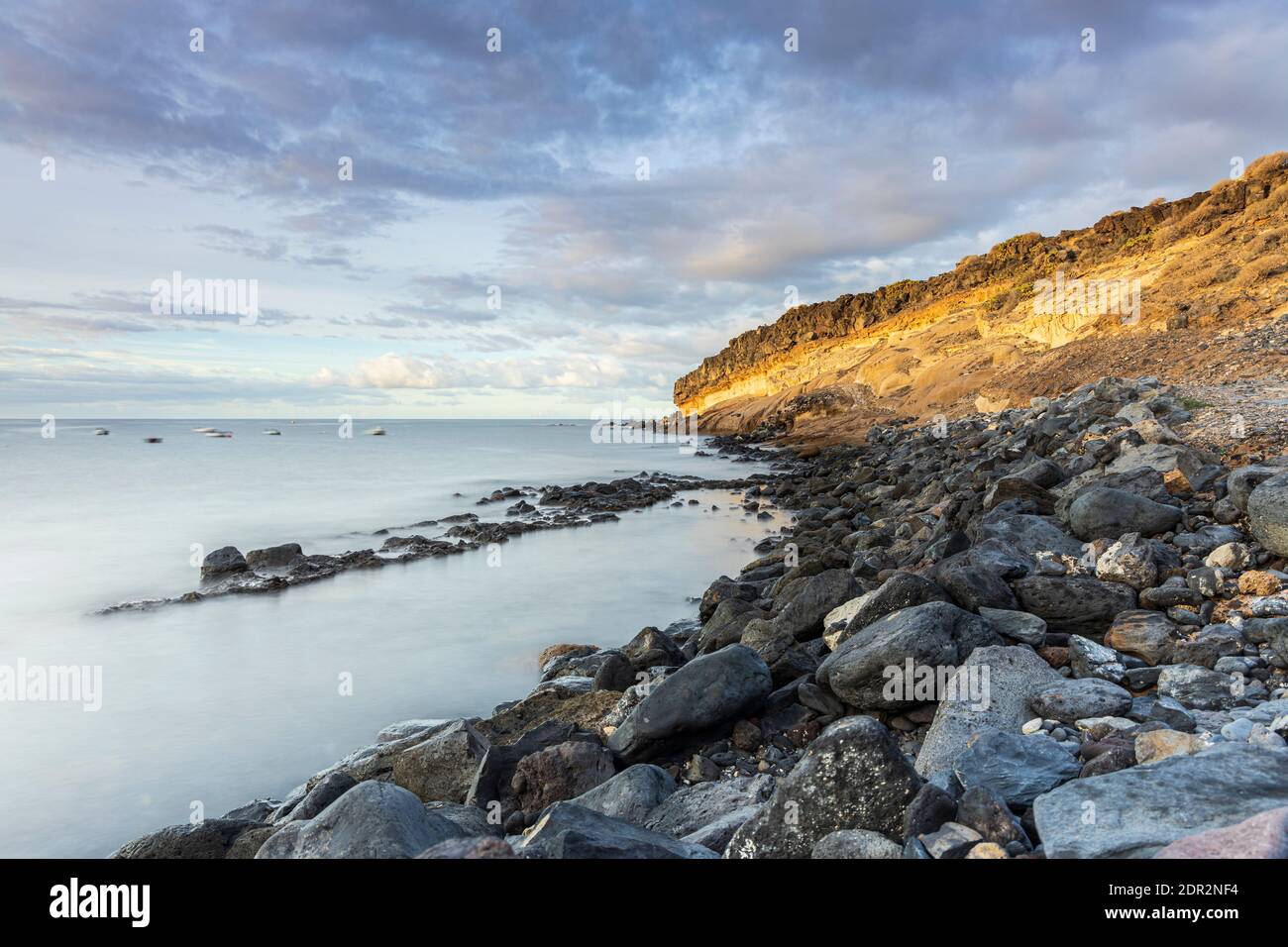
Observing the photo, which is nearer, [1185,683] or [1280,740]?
[1280,740]

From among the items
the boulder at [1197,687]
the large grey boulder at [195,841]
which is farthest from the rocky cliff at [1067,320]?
the large grey boulder at [195,841]

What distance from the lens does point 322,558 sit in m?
20.3

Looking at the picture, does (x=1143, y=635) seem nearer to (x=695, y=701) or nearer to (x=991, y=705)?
(x=991, y=705)

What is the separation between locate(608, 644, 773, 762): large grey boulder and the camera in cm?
634

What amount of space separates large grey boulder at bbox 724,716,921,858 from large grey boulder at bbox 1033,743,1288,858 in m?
0.70

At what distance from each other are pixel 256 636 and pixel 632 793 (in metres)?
11.5

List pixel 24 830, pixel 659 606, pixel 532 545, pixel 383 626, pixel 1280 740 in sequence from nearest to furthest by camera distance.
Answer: pixel 1280 740 < pixel 24 830 < pixel 383 626 < pixel 659 606 < pixel 532 545

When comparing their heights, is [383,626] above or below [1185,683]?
below

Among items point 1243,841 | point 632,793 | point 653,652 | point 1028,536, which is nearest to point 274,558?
point 653,652

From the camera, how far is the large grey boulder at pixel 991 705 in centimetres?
520

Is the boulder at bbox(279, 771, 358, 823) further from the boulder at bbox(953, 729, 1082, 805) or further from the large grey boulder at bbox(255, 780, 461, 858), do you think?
the boulder at bbox(953, 729, 1082, 805)
